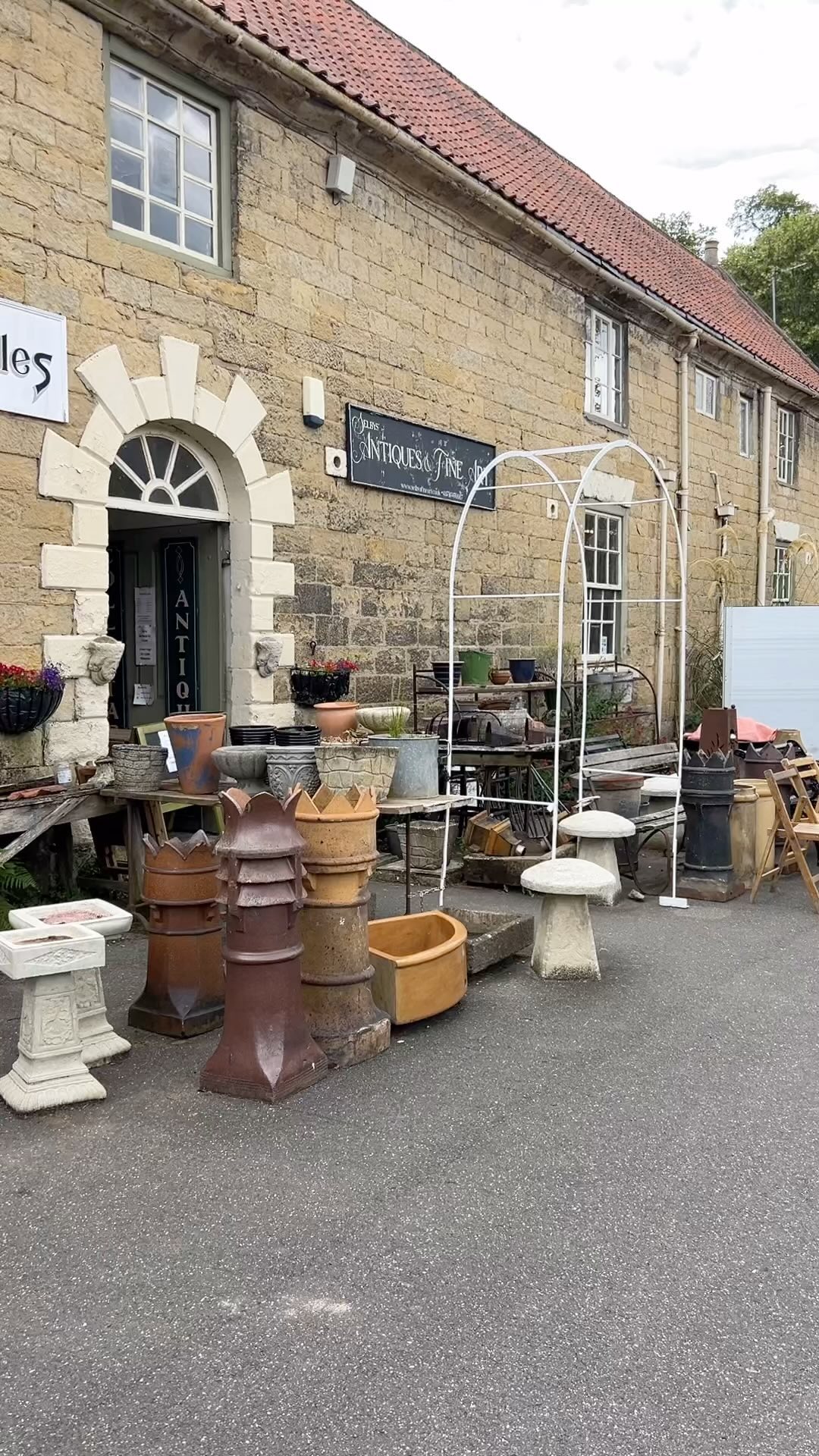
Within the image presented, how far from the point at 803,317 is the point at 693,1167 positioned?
30.7 meters

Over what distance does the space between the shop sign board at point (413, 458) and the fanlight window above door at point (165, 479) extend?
4.36 ft

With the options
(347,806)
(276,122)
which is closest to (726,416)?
(276,122)

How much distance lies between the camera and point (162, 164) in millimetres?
7176

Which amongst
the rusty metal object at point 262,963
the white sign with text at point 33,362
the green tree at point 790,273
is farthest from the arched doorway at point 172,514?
the green tree at point 790,273

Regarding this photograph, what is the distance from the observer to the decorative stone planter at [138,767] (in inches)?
240

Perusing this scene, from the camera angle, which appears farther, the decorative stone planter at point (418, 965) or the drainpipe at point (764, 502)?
the drainpipe at point (764, 502)

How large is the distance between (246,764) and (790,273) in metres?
29.3

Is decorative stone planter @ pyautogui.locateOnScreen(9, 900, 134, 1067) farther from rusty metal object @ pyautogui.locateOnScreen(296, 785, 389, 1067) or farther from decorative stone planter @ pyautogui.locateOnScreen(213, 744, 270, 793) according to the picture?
decorative stone planter @ pyautogui.locateOnScreen(213, 744, 270, 793)

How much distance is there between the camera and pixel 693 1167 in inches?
136

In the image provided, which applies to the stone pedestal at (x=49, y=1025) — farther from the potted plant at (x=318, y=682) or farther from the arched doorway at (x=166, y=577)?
the potted plant at (x=318, y=682)

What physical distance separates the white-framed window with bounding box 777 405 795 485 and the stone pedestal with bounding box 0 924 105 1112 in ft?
53.0

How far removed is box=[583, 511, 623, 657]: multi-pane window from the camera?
12422mm

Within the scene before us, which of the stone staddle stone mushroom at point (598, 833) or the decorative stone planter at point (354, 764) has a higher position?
the decorative stone planter at point (354, 764)

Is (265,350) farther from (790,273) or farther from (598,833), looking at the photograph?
(790,273)
